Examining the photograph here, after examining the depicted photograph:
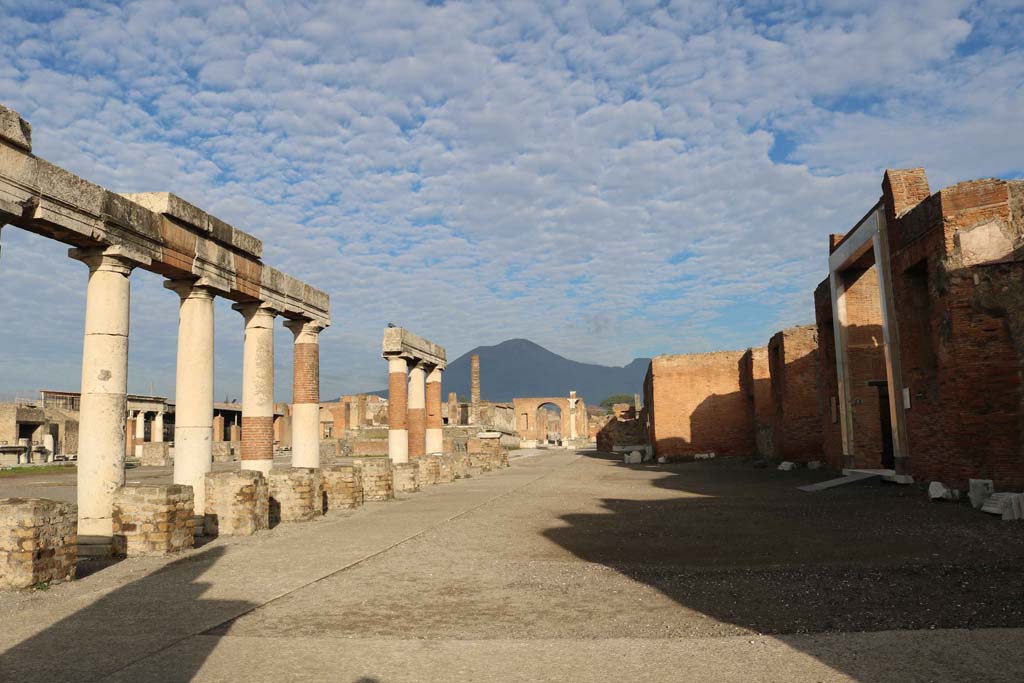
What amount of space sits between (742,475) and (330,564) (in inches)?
577

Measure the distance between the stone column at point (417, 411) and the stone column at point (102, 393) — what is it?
12.9 m

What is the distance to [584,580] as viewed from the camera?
6.53m

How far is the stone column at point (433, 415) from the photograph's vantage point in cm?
2336

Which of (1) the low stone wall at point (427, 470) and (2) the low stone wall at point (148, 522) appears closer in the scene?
(2) the low stone wall at point (148, 522)

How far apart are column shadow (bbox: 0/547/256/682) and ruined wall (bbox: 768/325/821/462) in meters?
18.4

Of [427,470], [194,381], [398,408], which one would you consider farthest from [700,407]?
[194,381]

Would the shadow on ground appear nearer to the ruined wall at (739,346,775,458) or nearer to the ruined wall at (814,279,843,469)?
the ruined wall at (814,279,843,469)

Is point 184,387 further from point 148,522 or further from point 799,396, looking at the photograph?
point 799,396

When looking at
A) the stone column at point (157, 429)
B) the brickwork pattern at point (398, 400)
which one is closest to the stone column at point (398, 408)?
the brickwork pattern at point (398, 400)

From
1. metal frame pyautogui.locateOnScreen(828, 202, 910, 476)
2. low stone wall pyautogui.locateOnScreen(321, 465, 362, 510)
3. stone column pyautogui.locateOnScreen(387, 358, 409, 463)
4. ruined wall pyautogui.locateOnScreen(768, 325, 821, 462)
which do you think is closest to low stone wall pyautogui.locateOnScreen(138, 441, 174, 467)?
stone column pyautogui.locateOnScreen(387, 358, 409, 463)

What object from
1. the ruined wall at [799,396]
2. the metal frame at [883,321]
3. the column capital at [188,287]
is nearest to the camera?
the column capital at [188,287]

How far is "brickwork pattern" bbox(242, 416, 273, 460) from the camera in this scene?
1259 cm

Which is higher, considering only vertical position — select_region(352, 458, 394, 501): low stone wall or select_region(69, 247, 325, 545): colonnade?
select_region(69, 247, 325, 545): colonnade

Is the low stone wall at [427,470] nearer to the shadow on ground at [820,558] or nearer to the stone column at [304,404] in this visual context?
the stone column at [304,404]
